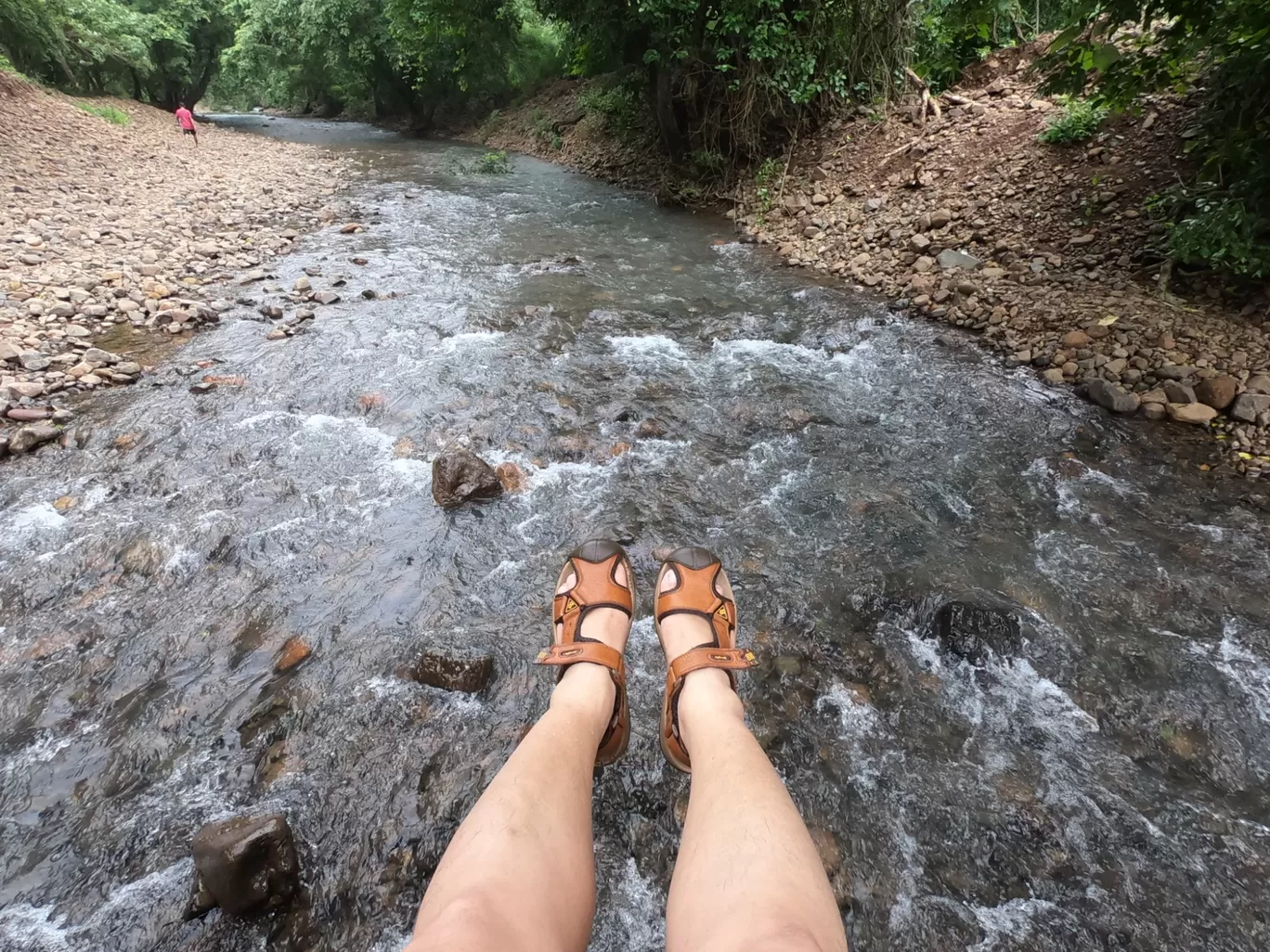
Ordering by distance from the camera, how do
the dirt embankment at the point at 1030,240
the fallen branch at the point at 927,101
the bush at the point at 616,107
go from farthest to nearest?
the bush at the point at 616,107 < the fallen branch at the point at 927,101 < the dirt embankment at the point at 1030,240

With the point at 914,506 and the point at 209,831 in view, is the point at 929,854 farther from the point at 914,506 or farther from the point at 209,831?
the point at 209,831

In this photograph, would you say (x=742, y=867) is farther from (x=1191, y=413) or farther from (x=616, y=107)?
(x=616, y=107)

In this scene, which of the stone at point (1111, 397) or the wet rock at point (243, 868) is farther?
the stone at point (1111, 397)

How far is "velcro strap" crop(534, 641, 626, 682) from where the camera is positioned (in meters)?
2.19

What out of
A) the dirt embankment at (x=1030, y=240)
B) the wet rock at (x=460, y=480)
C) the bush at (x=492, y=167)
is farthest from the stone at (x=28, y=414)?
the bush at (x=492, y=167)

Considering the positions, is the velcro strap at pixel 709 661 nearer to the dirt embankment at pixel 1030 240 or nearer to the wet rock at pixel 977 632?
the wet rock at pixel 977 632

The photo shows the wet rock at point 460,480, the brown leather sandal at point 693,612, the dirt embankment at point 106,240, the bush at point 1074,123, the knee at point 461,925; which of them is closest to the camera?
the knee at point 461,925

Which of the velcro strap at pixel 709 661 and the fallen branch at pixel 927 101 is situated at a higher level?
the fallen branch at pixel 927 101

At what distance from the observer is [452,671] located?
249 centimetres

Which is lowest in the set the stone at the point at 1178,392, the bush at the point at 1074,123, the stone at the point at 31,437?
the stone at the point at 31,437

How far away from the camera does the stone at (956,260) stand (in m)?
5.77

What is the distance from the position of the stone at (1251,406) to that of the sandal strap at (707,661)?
368 cm

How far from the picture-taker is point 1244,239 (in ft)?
13.0

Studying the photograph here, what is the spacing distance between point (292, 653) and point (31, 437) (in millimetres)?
2434
